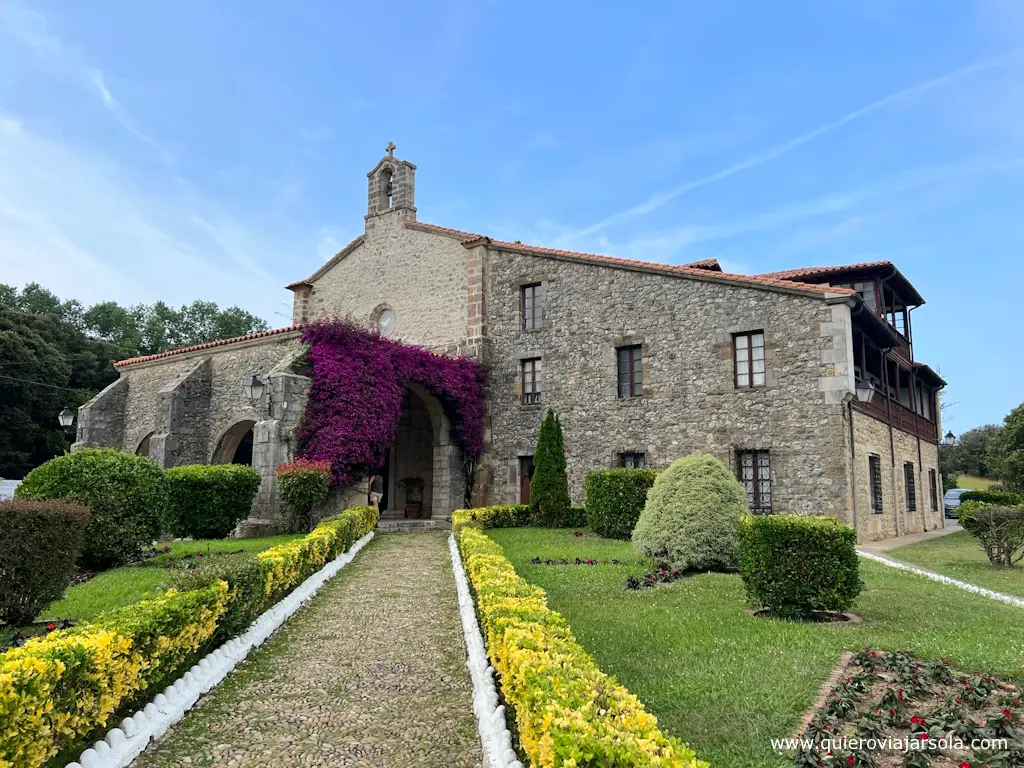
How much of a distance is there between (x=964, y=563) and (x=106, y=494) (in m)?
15.2

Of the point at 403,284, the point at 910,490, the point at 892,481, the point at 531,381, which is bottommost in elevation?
the point at 910,490

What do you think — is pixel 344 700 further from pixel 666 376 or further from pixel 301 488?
pixel 666 376

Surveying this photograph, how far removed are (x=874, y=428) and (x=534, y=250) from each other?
10413mm

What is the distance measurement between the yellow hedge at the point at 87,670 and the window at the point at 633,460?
45.6 feet

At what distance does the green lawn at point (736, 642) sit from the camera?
4.34 m

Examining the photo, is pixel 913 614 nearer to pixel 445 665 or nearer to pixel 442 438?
pixel 445 665

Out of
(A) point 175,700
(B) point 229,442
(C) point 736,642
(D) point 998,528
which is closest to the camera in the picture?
(A) point 175,700

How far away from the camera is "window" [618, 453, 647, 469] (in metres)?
18.2

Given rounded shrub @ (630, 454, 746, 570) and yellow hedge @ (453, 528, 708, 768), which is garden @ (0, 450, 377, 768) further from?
rounded shrub @ (630, 454, 746, 570)

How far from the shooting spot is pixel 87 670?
3.92 m

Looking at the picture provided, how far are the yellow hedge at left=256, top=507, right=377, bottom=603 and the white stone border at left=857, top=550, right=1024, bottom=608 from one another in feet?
30.1

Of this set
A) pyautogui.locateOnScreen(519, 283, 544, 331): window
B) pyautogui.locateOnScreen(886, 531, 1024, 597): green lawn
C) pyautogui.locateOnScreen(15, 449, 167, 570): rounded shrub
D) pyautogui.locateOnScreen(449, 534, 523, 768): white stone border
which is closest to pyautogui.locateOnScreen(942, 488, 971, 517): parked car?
pyautogui.locateOnScreen(886, 531, 1024, 597): green lawn

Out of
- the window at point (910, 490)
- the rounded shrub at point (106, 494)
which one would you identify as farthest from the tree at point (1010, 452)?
the rounded shrub at point (106, 494)

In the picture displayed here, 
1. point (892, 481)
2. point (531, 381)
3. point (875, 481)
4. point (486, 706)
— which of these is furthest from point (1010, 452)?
point (486, 706)
